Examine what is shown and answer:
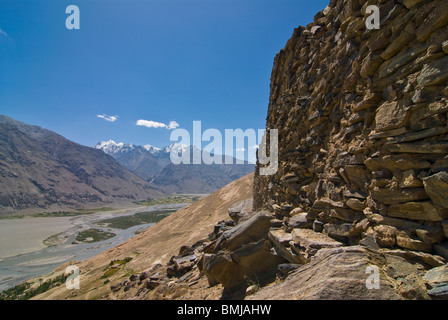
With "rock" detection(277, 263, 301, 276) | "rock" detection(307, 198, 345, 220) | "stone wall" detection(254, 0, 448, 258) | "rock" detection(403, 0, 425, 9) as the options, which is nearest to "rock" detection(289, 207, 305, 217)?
"stone wall" detection(254, 0, 448, 258)

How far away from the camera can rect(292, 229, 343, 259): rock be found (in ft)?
20.2

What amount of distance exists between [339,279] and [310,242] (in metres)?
2.16

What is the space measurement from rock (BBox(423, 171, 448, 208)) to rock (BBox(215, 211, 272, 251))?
21.8 feet

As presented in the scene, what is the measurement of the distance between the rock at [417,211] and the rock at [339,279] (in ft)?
3.24

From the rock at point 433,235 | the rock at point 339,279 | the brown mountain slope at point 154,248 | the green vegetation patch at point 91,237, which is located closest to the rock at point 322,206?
the rock at point 339,279

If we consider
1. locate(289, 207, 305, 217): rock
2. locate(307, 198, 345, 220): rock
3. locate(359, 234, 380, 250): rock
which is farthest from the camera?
locate(289, 207, 305, 217): rock

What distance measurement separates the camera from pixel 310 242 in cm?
650

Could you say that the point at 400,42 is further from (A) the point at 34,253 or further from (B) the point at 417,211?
(A) the point at 34,253

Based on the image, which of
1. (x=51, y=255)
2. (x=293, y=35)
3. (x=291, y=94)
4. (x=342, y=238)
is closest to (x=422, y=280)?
(x=342, y=238)

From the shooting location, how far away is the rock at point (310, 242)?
616 centimetres

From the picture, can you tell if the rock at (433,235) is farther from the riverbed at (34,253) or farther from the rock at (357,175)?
the riverbed at (34,253)

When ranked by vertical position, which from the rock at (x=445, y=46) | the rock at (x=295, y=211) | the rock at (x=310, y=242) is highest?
the rock at (x=445, y=46)

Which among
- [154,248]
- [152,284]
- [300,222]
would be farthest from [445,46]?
[154,248]

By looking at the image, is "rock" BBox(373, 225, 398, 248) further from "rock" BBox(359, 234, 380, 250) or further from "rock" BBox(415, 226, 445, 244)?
→ "rock" BBox(415, 226, 445, 244)
